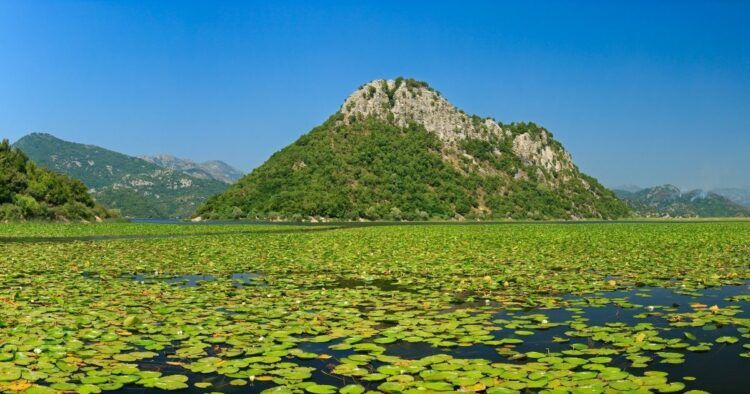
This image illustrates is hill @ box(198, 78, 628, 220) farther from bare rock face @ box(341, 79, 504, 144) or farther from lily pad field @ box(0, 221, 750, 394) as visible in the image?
lily pad field @ box(0, 221, 750, 394)

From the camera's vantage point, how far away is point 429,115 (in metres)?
190

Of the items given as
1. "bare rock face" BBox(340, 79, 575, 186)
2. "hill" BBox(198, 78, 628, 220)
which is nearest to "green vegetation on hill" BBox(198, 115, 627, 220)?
"hill" BBox(198, 78, 628, 220)

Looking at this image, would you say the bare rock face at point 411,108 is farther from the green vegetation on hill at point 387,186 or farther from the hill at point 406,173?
the green vegetation on hill at point 387,186

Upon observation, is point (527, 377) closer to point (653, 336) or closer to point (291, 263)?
point (653, 336)

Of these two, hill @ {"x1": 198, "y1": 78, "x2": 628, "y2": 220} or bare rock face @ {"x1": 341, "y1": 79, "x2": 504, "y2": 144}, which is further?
bare rock face @ {"x1": 341, "y1": 79, "x2": 504, "y2": 144}

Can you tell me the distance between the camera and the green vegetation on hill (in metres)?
146

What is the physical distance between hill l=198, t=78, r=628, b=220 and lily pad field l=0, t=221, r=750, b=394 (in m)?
117

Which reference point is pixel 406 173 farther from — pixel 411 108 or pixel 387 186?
pixel 411 108

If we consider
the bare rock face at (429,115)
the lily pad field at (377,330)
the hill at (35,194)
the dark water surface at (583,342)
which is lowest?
the dark water surface at (583,342)

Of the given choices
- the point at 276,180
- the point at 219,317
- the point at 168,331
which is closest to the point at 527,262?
the point at 219,317

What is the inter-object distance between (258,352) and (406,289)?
26.2 feet

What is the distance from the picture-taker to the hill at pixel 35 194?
81000 mm

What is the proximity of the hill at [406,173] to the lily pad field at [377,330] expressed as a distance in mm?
117409

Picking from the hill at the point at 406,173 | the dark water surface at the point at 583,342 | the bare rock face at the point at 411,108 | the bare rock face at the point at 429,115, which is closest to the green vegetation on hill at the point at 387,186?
the hill at the point at 406,173
